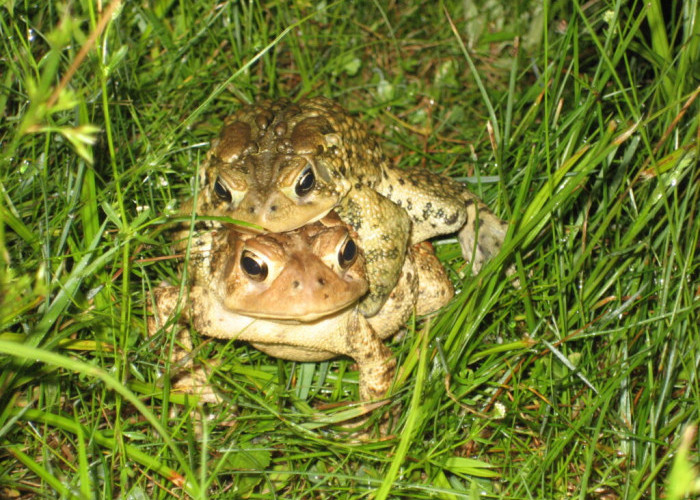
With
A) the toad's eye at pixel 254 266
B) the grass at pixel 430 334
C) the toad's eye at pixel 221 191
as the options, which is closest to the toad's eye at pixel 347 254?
the toad's eye at pixel 254 266

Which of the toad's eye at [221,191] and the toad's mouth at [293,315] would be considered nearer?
the toad's mouth at [293,315]

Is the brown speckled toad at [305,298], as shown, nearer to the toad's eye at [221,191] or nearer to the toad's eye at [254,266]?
the toad's eye at [254,266]

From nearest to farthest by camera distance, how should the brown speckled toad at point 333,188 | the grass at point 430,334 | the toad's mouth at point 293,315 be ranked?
the toad's mouth at point 293,315, the grass at point 430,334, the brown speckled toad at point 333,188

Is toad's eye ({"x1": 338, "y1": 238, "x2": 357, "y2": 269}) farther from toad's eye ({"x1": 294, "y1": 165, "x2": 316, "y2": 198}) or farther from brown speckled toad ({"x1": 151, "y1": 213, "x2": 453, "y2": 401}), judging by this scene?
toad's eye ({"x1": 294, "y1": 165, "x2": 316, "y2": 198})

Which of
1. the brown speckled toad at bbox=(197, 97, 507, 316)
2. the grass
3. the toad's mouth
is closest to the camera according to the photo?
the toad's mouth

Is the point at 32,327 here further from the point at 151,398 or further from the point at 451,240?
the point at 451,240

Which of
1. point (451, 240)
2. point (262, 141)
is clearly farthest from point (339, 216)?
point (451, 240)

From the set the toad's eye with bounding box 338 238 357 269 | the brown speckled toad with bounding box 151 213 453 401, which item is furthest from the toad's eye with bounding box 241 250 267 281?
the toad's eye with bounding box 338 238 357 269
